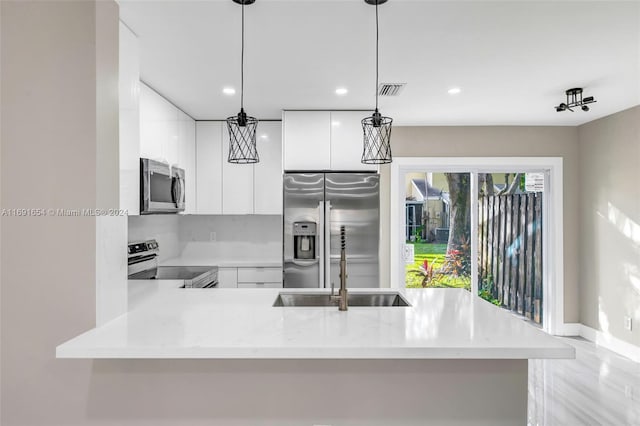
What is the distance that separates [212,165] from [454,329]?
3.23m

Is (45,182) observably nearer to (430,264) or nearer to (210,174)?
(210,174)

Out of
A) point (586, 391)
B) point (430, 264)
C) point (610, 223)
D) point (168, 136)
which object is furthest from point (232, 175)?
point (610, 223)

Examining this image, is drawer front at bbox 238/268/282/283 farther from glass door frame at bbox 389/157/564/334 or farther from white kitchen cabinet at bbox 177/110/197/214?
glass door frame at bbox 389/157/564/334

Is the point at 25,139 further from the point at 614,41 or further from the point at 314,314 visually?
the point at 614,41

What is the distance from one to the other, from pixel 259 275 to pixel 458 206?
2.46m

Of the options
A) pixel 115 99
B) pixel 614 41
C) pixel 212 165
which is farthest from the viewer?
pixel 212 165

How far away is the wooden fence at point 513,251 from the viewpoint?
4.69 m

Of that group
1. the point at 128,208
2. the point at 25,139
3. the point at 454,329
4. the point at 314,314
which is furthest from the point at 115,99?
Answer: the point at 454,329

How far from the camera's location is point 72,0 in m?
1.62

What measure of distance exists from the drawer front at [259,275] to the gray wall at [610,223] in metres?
3.44

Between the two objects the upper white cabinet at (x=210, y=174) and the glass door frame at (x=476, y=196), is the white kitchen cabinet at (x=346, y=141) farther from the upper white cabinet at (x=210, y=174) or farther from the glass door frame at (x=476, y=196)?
the upper white cabinet at (x=210, y=174)

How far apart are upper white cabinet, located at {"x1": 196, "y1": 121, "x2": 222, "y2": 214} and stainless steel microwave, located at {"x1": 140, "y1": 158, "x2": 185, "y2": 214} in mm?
697

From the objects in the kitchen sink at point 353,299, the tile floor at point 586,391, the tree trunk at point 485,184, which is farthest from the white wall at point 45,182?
the tree trunk at point 485,184

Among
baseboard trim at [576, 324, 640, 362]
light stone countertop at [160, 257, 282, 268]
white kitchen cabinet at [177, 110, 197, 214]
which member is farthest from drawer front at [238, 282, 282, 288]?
A: baseboard trim at [576, 324, 640, 362]
